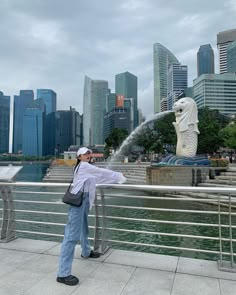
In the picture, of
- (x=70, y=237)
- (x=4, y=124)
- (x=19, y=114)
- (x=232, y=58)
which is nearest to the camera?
(x=70, y=237)

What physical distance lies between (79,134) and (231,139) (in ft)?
387

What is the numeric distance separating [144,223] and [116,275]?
8262 millimetres

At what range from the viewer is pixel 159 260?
13.4 feet

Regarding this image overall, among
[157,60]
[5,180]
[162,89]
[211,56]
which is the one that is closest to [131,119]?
[162,89]

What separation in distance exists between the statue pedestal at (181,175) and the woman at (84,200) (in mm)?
21204

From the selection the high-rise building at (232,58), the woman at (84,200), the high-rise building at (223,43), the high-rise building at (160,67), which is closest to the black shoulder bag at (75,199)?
the woman at (84,200)

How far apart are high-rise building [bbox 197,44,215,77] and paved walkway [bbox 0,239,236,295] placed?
172m

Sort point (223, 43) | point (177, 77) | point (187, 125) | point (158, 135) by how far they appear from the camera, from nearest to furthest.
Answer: point (187, 125)
point (158, 135)
point (177, 77)
point (223, 43)

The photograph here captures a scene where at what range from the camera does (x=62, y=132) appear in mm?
149250

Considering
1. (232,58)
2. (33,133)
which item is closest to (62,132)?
(33,133)

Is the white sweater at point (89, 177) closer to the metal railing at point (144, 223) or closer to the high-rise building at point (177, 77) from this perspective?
the metal railing at point (144, 223)

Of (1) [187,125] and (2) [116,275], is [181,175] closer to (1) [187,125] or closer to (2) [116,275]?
(1) [187,125]

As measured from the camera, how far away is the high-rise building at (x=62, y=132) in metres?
150

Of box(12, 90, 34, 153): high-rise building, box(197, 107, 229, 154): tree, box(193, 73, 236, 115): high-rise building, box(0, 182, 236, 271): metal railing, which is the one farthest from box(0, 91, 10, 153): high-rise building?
box(0, 182, 236, 271): metal railing
